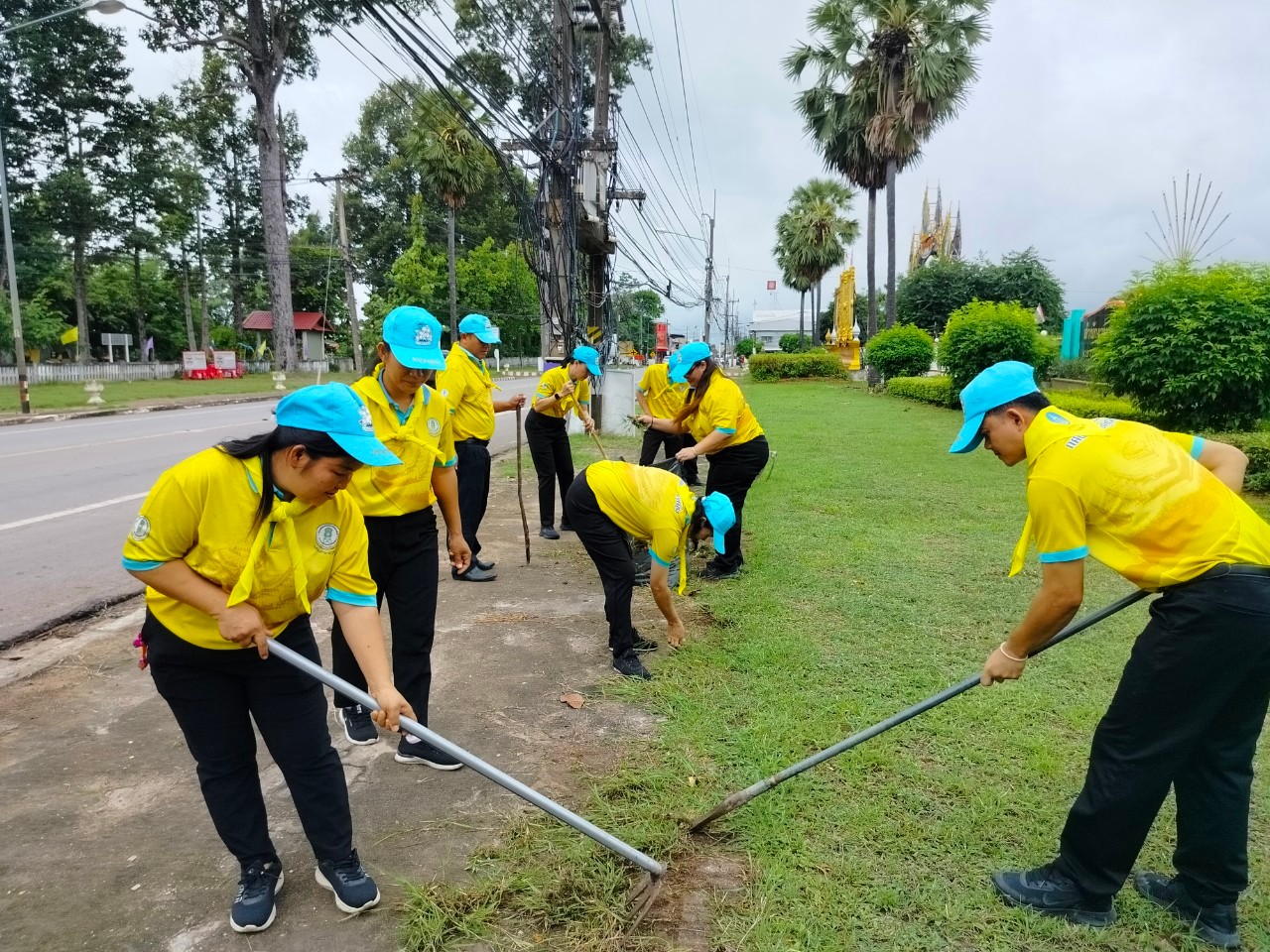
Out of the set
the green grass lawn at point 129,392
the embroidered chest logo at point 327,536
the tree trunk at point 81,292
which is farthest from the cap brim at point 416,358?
the tree trunk at point 81,292

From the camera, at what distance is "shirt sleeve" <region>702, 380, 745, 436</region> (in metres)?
5.28

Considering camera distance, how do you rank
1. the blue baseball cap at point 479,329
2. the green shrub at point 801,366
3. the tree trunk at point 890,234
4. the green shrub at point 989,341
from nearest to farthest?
1. the blue baseball cap at point 479,329
2. the green shrub at point 989,341
3. the tree trunk at point 890,234
4. the green shrub at point 801,366

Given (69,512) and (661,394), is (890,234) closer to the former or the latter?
(661,394)

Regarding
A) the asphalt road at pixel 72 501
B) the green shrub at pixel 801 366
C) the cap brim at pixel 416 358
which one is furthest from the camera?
the green shrub at pixel 801 366

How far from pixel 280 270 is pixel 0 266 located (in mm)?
11235

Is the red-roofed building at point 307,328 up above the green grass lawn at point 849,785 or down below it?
above

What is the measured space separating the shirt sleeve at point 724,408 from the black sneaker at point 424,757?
295cm

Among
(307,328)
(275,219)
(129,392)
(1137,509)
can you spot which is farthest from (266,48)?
(1137,509)

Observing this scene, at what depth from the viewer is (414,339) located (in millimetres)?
2934

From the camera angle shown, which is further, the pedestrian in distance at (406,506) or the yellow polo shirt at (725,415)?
the yellow polo shirt at (725,415)

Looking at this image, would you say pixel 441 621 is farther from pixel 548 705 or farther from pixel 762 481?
pixel 762 481

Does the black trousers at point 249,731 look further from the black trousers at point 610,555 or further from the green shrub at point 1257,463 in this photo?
the green shrub at point 1257,463

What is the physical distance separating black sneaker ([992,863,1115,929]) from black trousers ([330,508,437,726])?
208cm

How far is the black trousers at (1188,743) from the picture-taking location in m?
1.99
